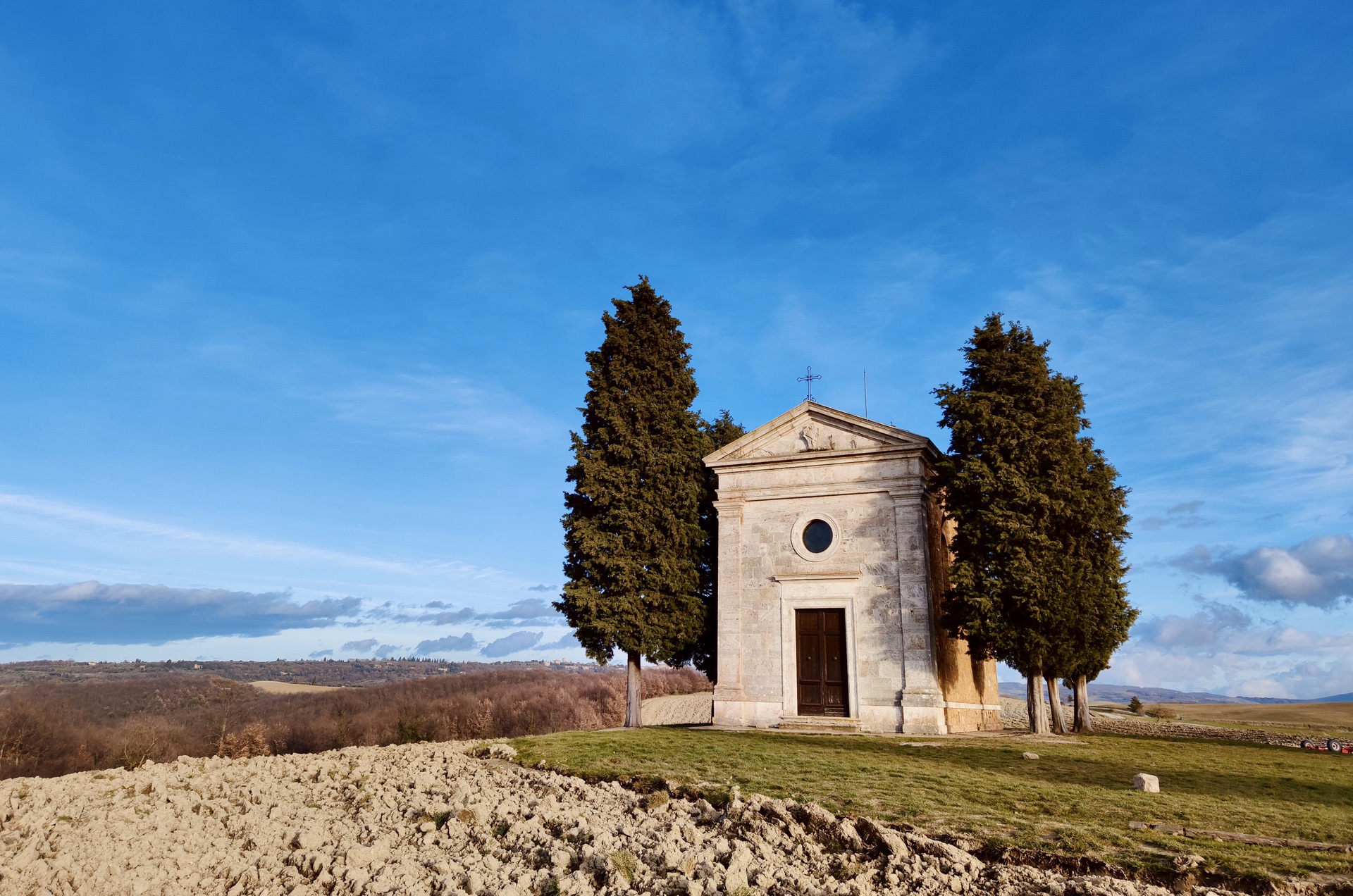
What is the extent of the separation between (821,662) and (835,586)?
6.63ft

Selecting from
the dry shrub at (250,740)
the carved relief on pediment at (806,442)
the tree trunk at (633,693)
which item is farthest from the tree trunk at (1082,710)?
the dry shrub at (250,740)

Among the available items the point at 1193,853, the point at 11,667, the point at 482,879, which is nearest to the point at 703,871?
the point at 482,879

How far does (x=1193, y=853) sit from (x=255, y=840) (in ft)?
28.0

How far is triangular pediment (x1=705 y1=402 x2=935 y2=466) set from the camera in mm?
20203

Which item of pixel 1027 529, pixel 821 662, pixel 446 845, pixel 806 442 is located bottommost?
pixel 446 845

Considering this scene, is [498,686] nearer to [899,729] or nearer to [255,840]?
[899,729]

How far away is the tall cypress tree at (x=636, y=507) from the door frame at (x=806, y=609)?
2.59 metres

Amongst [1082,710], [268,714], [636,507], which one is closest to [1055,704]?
[1082,710]

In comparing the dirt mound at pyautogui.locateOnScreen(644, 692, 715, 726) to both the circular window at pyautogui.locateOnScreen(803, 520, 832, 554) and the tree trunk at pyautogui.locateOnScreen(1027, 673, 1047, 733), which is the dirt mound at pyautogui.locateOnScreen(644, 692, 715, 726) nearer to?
the circular window at pyautogui.locateOnScreen(803, 520, 832, 554)

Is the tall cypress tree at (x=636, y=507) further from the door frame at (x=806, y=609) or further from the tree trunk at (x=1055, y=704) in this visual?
the tree trunk at (x=1055, y=704)

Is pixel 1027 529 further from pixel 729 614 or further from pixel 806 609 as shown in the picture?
pixel 729 614

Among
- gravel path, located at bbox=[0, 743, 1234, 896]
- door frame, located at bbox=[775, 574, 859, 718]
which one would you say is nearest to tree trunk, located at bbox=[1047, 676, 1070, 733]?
door frame, located at bbox=[775, 574, 859, 718]

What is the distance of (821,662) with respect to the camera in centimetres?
1975

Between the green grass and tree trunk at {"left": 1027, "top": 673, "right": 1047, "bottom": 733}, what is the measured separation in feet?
3.49
